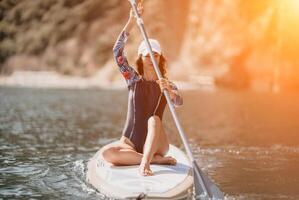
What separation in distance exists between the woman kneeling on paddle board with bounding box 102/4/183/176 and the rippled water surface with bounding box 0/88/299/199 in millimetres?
963

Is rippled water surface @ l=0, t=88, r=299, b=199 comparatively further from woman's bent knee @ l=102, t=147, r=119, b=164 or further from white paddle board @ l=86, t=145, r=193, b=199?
woman's bent knee @ l=102, t=147, r=119, b=164

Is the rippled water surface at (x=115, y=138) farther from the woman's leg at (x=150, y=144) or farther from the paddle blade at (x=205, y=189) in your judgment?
the woman's leg at (x=150, y=144)

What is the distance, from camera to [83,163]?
43.8 ft

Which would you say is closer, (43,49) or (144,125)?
(144,125)

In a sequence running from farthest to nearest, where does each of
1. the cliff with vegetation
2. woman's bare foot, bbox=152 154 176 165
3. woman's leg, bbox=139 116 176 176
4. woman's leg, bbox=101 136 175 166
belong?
the cliff with vegetation < woman's bare foot, bbox=152 154 176 165 < woman's leg, bbox=101 136 175 166 < woman's leg, bbox=139 116 176 176

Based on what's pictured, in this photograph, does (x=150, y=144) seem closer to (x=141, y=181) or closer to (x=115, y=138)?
(x=141, y=181)

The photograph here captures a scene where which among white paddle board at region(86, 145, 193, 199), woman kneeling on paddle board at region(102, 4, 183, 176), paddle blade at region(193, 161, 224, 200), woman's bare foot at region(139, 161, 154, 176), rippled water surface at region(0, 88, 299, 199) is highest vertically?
woman kneeling on paddle board at region(102, 4, 183, 176)

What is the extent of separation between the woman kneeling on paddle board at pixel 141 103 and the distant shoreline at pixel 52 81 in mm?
47291

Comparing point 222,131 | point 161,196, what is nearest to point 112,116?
point 222,131

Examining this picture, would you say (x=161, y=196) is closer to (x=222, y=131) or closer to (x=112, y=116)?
(x=222, y=131)

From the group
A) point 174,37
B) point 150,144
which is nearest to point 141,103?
point 150,144

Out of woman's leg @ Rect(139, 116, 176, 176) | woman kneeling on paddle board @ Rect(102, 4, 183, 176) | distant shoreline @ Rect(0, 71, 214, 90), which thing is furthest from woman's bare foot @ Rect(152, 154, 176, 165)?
distant shoreline @ Rect(0, 71, 214, 90)

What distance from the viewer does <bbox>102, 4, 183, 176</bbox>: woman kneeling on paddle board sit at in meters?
9.45

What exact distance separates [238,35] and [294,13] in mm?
6379
